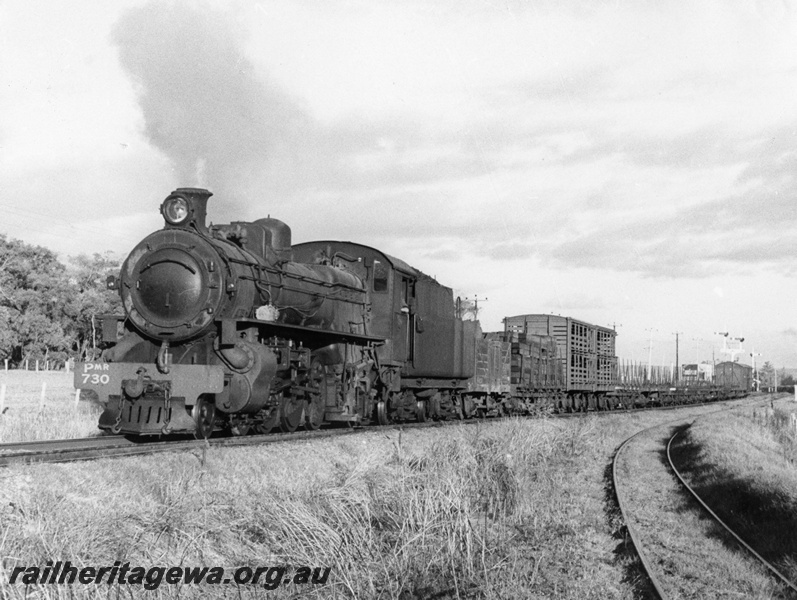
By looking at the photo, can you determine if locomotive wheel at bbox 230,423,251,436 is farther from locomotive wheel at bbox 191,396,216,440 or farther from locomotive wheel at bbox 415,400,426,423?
locomotive wheel at bbox 415,400,426,423

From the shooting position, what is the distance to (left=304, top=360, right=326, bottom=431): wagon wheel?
45.6ft

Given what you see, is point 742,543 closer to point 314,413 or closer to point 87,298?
point 314,413

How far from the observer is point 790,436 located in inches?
1035

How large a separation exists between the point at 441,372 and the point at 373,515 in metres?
11.5

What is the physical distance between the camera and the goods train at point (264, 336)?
11172mm

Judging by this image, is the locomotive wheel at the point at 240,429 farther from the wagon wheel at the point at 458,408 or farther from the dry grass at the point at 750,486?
the wagon wheel at the point at 458,408

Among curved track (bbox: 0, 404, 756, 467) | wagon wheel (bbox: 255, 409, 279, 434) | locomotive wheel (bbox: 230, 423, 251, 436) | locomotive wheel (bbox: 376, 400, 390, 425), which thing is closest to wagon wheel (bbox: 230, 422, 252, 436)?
locomotive wheel (bbox: 230, 423, 251, 436)

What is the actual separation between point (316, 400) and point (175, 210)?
4.39m

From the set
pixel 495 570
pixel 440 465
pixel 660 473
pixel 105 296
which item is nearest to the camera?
pixel 495 570

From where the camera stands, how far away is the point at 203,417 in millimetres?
11266

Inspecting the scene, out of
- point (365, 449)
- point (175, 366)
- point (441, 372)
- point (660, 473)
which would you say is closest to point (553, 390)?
point (441, 372)

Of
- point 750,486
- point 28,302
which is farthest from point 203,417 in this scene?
point 28,302

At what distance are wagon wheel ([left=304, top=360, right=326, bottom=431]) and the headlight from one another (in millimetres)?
3577

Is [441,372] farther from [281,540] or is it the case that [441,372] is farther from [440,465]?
[281,540]
